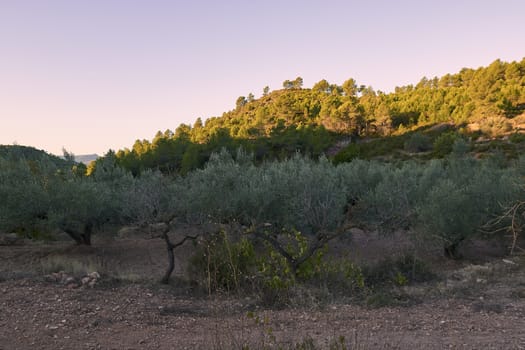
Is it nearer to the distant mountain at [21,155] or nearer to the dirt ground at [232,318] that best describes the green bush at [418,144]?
the distant mountain at [21,155]

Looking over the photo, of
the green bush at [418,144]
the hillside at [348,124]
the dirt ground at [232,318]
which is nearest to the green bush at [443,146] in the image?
the green bush at [418,144]

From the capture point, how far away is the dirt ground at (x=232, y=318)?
482 cm

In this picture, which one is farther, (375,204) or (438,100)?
(438,100)

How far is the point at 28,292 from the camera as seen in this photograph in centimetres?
727

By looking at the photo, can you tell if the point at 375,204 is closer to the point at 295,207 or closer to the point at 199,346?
the point at 295,207

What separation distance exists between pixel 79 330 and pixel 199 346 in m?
2.11

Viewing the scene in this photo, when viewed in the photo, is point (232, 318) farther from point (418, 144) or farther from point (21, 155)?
point (418, 144)

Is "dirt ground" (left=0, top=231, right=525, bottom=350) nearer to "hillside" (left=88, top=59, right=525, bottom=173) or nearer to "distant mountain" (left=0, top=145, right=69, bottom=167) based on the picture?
"distant mountain" (left=0, top=145, right=69, bottom=167)

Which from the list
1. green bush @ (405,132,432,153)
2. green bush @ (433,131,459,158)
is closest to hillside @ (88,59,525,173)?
green bush @ (405,132,432,153)

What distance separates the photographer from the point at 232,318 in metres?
5.87

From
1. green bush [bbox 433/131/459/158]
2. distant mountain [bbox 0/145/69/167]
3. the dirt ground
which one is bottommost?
the dirt ground

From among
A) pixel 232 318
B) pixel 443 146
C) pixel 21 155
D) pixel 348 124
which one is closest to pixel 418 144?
pixel 443 146

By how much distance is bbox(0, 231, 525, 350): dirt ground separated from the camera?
4816mm

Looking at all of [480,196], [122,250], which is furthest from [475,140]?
[122,250]
